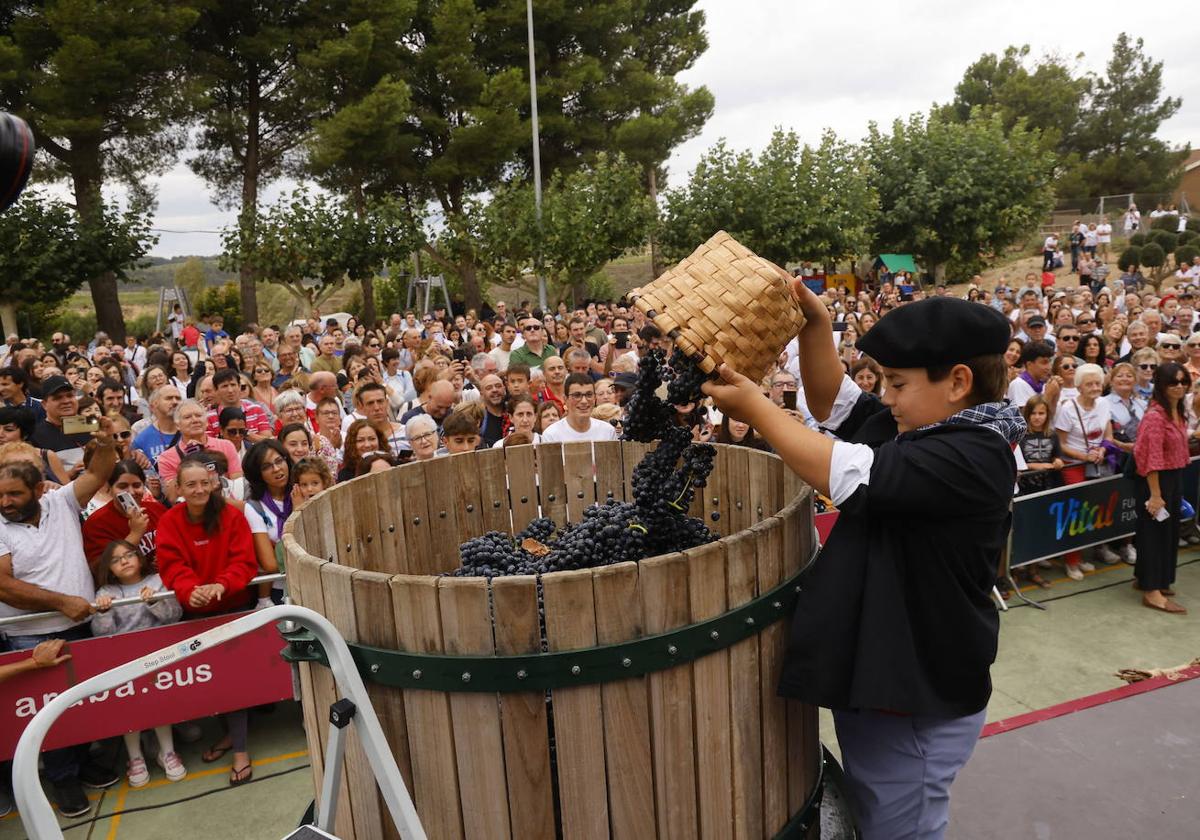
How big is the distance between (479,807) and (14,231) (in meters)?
21.3

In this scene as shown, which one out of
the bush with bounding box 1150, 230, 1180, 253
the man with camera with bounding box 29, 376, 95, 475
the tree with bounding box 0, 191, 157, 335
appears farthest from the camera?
the bush with bounding box 1150, 230, 1180, 253

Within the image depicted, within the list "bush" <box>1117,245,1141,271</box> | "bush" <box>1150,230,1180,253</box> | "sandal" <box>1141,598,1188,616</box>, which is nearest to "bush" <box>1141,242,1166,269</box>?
"bush" <box>1117,245,1141,271</box>

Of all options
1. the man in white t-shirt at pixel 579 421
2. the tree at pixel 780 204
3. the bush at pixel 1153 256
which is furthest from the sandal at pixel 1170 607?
the bush at pixel 1153 256

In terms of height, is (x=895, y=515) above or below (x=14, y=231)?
below

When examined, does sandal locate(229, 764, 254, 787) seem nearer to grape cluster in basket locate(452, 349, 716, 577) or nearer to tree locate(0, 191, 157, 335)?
grape cluster in basket locate(452, 349, 716, 577)

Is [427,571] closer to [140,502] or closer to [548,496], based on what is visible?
[548,496]

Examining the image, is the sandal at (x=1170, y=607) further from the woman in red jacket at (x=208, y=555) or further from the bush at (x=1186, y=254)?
the bush at (x=1186, y=254)

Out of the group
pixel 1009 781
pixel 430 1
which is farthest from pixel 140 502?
pixel 430 1

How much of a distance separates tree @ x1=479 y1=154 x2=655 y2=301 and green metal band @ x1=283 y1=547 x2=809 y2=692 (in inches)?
831

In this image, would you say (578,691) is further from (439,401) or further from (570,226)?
(570,226)

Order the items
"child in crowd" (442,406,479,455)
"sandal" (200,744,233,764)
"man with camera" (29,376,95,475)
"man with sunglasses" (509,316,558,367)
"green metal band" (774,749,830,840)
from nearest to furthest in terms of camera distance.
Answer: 1. "green metal band" (774,749,830,840)
2. "sandal" (200,744,233,764)
3. "child in crowd" (442,406,479,455)
4. "man with camera" (29,376,95,475)
5. "man with sunglasses" (509,316,558,367)

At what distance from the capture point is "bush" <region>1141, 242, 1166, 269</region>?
2558 cm

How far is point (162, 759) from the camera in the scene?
4.62 metres

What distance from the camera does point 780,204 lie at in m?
23.7
